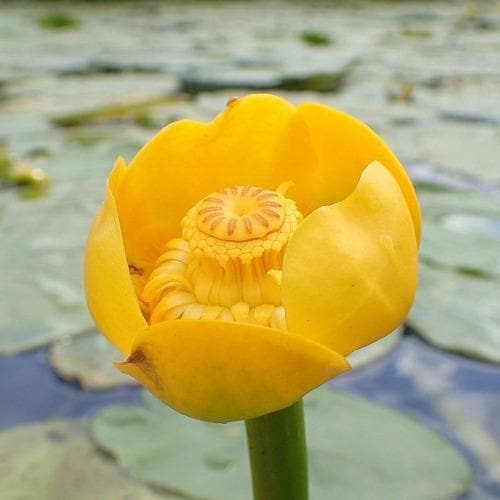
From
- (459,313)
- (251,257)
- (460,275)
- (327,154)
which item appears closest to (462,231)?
(460,275)

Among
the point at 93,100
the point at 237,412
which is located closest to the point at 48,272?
the point at 237,412

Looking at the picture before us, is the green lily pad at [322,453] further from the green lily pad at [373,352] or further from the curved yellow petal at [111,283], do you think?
the curved yellow petal at [111,283]

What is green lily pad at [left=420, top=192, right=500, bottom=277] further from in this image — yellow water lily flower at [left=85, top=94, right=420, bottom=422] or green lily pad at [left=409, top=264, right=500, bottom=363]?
yellow water lily flower at [left=85, top=94, right=420, bottom=422]

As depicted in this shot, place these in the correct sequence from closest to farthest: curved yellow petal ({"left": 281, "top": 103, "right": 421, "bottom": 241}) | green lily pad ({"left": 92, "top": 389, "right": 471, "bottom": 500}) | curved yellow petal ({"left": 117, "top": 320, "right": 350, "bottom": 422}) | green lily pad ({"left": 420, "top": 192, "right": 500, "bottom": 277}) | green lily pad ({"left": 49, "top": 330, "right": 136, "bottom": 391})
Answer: curved yellow petal ({"left": 117, "top": 320, "right": 350, "bottom": 422})
curved yellow petal ({"left": 281, "top": 103, "right": 421, "bottom": 241})
green lily pad ({"left": 92, "top": 389, "right": 471, "bottom": 500})
green lily pad ({"left": 49, "top": 330, "right": 136, "bottom": 391})
green lily pad ({"left": 420, "top": 192, "right": 500, "bottom": 277})

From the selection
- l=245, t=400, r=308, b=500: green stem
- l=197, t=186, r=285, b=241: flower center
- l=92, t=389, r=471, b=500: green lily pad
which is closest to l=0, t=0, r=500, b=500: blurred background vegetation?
l=92, t=389, r=471, b=500: green lily pad

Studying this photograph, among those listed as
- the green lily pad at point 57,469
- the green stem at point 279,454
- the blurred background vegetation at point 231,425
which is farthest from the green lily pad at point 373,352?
the green stem at point 279,454

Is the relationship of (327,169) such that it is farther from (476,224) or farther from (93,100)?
(93,100)

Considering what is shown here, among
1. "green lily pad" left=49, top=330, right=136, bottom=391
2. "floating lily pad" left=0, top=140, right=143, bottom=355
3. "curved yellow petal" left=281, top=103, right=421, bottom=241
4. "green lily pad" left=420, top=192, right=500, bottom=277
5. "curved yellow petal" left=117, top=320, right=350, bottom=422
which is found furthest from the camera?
"green lily pad" left=420, top=192, right=500, bottom=277
